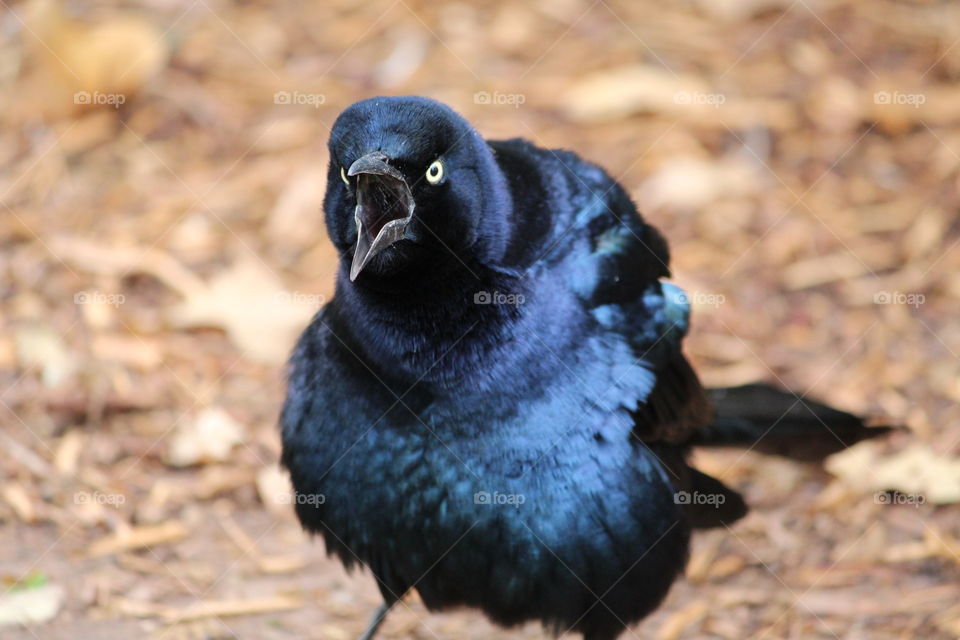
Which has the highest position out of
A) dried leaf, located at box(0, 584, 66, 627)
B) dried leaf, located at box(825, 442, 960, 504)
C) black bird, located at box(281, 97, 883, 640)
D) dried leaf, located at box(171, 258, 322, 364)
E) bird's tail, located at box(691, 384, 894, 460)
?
black bird, located at box(281, 97, 883, 640)

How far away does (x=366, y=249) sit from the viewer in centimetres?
289

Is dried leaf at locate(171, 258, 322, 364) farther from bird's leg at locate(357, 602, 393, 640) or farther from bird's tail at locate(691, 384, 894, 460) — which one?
bird's tail at locate(691, 384, 894, 460)

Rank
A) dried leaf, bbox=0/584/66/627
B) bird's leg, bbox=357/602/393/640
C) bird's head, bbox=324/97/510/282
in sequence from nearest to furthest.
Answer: bird's head, bbox=324/97/510/282 < dried leaf, bbox=0/584/66/627 < bird's leg, bbox=357/602/393/640

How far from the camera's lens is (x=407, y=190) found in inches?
114

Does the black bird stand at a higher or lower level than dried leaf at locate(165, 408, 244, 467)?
higher

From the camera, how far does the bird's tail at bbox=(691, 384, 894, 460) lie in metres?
4.00

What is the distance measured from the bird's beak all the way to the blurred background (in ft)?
5.31

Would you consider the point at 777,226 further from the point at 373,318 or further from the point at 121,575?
the point at 121,575

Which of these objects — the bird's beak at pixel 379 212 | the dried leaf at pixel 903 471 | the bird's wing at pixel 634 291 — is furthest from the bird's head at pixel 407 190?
the dried leaf at pixel 903 471

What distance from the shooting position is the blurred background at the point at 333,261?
156 inches

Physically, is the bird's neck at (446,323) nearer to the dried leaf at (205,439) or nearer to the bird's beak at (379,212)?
the bird's beak at (379,212)

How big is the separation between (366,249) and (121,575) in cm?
179

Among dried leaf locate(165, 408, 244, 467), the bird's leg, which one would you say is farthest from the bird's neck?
dried leaf locate(165, 408, 244, 467)

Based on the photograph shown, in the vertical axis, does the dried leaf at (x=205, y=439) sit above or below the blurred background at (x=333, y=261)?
below
